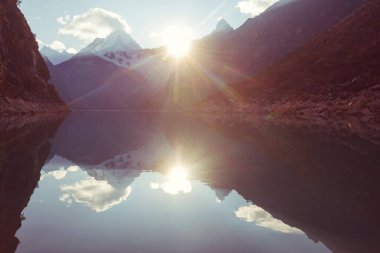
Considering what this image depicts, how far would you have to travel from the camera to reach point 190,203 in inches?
565

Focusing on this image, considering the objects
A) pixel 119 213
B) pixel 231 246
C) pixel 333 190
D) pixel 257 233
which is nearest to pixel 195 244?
pixel 231 246

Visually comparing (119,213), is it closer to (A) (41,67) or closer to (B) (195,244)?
(B) (195,244)

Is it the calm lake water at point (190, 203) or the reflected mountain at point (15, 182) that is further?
the reflected mountain at point (15, 182)

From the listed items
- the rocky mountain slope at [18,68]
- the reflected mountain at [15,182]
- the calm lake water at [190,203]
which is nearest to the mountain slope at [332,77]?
the calm lake water at [190,203]

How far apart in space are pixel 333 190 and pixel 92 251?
11086mm

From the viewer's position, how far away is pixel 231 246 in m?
9.80

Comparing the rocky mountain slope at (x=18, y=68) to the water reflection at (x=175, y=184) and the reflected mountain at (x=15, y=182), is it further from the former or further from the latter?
the water reflection at (x=175, y=184)

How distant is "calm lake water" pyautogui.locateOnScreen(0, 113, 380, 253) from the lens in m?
10.1

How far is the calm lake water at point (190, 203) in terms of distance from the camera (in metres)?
10.1

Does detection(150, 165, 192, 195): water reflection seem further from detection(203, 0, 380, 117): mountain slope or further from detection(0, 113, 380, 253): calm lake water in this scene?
detection(203, 0, 380, 117): mountain slope

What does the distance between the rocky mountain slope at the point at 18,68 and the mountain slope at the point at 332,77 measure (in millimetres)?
70090

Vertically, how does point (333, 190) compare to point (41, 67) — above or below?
below

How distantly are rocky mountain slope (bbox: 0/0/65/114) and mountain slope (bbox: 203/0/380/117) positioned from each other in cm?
7009

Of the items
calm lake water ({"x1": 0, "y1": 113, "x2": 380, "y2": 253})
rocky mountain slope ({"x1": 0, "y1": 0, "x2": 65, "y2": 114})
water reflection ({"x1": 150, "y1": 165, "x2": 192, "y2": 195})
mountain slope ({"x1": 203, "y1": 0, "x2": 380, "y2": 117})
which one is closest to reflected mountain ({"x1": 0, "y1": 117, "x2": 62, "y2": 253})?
calm lake water ({"x1": 0, "y1": 113, "x2": 380, "y2": 253})
